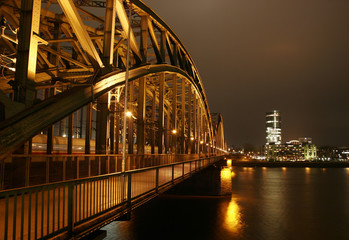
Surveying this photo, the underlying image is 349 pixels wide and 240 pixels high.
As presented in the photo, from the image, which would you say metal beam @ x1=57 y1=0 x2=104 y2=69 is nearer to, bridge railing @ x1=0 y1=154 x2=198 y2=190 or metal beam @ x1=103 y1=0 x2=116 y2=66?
metal beam @ x1=103 y1=0 x2=116 y2=66

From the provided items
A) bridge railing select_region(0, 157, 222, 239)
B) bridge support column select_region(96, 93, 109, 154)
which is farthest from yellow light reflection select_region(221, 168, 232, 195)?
bridge support column select_region(96, 93, 109, 154)

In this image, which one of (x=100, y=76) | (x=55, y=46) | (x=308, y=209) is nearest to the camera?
(x=100, y=76)

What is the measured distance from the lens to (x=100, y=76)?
35.5ft

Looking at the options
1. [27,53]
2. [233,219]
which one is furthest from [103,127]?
[233,219]

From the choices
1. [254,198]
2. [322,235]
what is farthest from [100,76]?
[254,198]

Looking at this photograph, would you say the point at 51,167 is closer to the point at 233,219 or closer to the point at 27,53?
the point at 27,53

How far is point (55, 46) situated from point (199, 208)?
58.8 ft

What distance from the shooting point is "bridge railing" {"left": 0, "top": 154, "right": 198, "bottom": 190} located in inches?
360

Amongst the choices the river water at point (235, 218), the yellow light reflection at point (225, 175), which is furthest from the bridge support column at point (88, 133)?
the yellow light reflection at point (225, 175)

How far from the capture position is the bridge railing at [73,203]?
15.5 ft

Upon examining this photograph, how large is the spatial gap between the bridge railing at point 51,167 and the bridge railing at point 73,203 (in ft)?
2.02

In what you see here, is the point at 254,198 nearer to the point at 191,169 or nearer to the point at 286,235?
the point at 286,235

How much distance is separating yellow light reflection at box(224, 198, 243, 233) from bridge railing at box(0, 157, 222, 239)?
11.8 m

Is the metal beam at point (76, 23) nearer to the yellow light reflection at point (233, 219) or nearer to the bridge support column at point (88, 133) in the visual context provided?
the bridge support column at point (88, 133)
